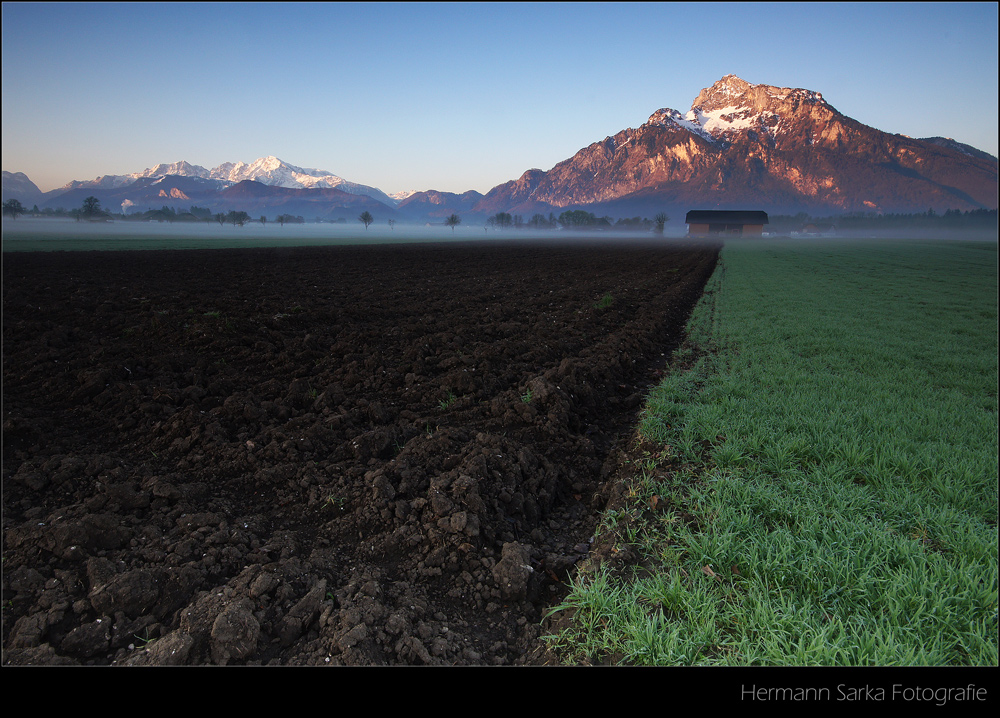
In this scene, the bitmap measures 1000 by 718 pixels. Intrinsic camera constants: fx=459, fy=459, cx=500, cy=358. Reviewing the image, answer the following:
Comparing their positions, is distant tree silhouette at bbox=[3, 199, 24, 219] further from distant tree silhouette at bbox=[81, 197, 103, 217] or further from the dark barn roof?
the dark barn roof

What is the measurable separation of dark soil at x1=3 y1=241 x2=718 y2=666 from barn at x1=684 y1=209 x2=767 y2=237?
120 m

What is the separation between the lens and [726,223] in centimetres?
11431

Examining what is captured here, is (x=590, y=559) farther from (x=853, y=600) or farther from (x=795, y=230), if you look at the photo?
(x=795, y=230)

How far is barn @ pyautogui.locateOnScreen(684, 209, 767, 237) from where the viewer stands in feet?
373

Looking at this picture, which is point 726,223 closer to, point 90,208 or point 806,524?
point 806,524

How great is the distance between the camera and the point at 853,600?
8.86ft

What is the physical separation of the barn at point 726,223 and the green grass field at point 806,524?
118662 mm

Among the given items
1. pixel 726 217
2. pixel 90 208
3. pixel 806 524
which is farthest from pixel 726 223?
pixel 90 208

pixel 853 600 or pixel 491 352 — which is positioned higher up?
pixel 491 352

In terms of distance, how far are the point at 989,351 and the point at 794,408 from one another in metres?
6.01

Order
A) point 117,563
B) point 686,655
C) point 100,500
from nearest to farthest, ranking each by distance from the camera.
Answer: point 686,655
point 117,563
point 100,500
